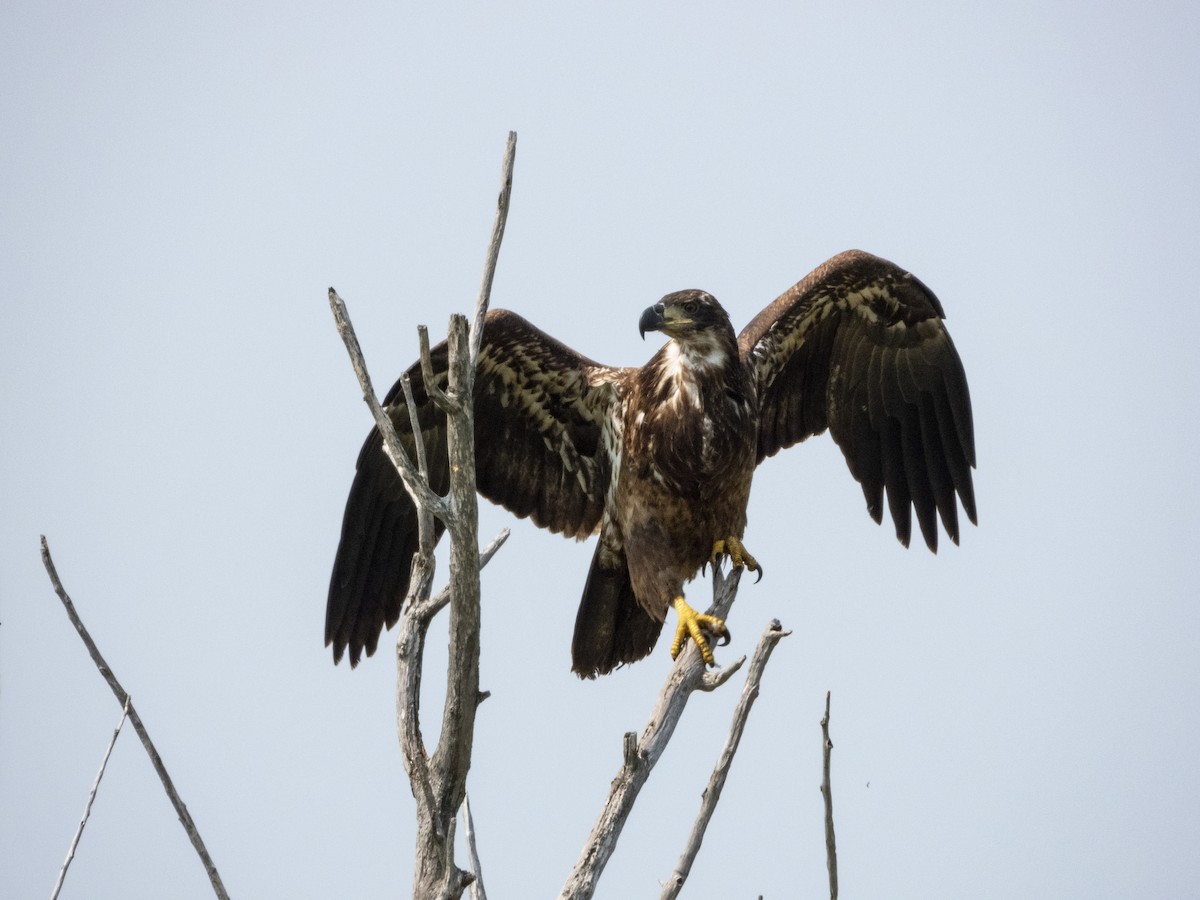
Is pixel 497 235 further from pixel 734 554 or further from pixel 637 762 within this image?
pixel 734 554

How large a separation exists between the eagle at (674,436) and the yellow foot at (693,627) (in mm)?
19

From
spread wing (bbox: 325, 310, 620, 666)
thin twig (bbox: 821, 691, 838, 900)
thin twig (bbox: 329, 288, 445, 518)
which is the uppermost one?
spread wing (bbox: 325, 310, 620, 666)

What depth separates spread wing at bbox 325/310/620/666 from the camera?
7434 mm

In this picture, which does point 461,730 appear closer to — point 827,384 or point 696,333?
point 696,333

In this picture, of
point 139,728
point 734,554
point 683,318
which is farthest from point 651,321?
point 139,728

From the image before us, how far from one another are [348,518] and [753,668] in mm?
3483

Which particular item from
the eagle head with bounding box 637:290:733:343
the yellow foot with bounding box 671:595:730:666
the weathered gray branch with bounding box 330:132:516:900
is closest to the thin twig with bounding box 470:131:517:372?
the weathered gray branch with bounding box 330:132:516:900

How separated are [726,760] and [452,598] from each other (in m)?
1.02

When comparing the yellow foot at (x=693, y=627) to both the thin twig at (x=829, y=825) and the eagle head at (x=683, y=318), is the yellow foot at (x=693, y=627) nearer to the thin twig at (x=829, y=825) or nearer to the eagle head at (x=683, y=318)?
the eagle head at (x=683, y=318)

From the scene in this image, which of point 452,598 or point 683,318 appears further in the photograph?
point 683,318

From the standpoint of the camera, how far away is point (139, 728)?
3889 millimetres

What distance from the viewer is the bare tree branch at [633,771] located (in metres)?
4.49

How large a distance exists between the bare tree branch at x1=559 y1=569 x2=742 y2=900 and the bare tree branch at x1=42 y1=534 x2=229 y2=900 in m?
1.16

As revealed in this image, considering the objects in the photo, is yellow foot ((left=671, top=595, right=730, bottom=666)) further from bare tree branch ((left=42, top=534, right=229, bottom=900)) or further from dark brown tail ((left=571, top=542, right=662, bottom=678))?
bare tree branch ((left=42, top=534, right=229, bottom=900))
